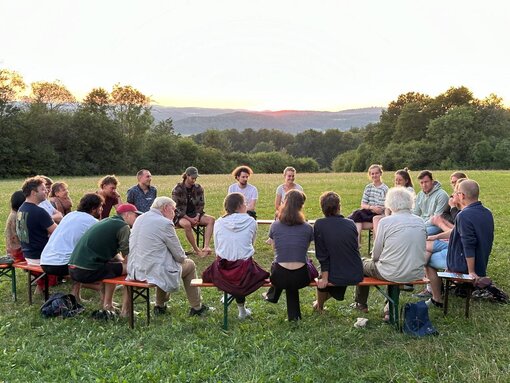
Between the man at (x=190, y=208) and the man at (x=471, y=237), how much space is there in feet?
16.1

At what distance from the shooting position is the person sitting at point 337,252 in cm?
555

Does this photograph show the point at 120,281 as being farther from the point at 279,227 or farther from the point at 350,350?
the point at 350,350

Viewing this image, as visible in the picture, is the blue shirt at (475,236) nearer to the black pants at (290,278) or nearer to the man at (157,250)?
the black pants at (290,278)

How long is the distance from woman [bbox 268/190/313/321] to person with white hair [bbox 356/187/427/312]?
823mm

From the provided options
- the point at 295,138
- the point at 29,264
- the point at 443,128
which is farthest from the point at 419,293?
the point at 295,138

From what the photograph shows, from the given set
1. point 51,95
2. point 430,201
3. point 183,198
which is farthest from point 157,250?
point 51,95

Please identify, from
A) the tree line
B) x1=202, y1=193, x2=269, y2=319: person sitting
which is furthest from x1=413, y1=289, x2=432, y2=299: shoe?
the tree line

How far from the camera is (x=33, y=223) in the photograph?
6.67 metres

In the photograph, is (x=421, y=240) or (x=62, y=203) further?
(x=62, y=203)

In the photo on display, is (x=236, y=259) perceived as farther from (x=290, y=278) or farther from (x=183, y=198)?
(x=183, y=198)

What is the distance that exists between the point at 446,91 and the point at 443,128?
11.5 m

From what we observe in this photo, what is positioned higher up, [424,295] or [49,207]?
[49,207]

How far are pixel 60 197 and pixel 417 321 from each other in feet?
19.0

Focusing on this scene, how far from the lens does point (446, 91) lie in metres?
70.8
